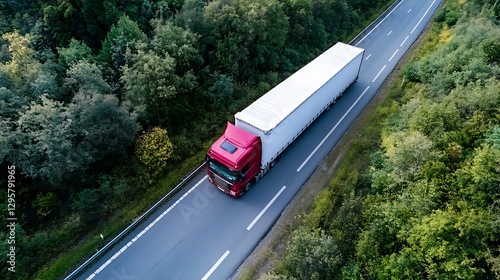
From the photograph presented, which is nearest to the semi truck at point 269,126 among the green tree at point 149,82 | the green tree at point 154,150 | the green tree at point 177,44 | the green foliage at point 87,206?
the green tree at point 154,150

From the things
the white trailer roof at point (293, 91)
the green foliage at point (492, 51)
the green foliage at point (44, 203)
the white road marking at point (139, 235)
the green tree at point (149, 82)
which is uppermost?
the green tree at point (149, 82)

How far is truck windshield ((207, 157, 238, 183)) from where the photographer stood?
72.9 feet

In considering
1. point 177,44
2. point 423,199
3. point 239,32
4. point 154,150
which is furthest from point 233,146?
point 239,32

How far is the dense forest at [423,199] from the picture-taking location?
1514 cm

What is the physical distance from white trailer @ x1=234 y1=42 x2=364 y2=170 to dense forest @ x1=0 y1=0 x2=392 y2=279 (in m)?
4.82

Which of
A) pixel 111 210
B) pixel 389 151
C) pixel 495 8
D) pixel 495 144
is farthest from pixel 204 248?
pixel 495 8

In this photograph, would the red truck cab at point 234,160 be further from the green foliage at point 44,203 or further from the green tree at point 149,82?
the green foliage at point 44,203

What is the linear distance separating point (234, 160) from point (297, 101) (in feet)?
25.5

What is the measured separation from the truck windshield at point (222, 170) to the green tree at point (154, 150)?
140 inches

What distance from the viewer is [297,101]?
25844 millimetres

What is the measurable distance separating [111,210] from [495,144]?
23.8 m

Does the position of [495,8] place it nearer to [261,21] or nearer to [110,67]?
[261,21]

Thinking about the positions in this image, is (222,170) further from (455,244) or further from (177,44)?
(455,244)

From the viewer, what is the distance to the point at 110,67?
26.5 m
